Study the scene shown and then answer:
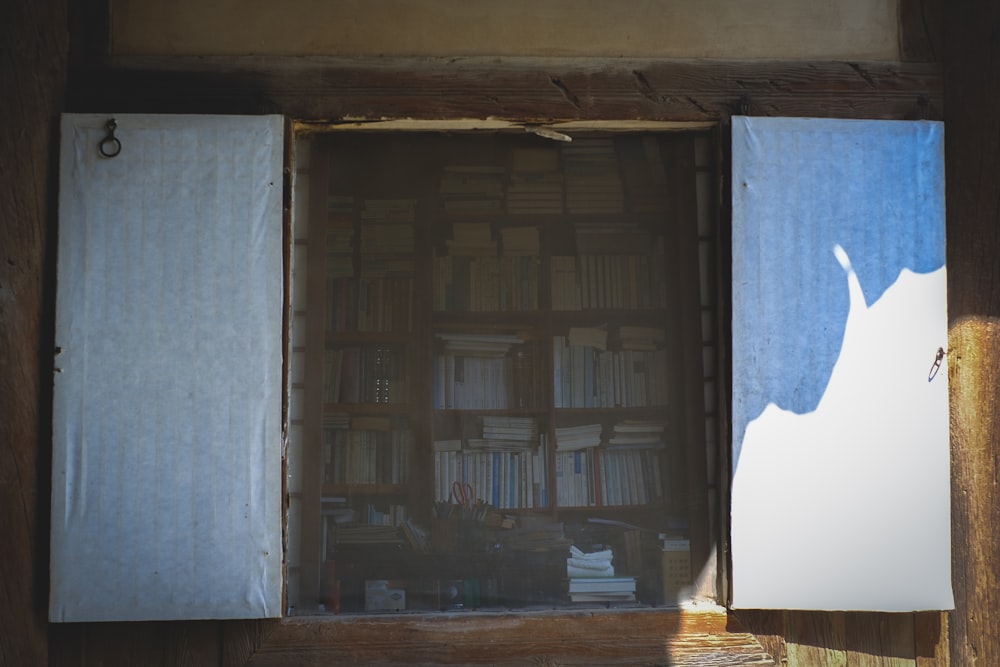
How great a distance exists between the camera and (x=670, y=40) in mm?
2863

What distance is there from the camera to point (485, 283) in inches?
119

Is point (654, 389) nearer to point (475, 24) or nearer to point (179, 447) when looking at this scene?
point (475, 24)

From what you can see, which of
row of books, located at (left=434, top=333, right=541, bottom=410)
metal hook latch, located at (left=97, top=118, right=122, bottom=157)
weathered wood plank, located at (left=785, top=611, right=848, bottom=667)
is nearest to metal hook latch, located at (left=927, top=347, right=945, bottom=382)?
weathered wood plank, located at (left=785, top=611, right=848, bottom=667)

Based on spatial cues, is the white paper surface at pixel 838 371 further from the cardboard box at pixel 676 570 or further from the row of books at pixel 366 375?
the row of books at pixel 366 375

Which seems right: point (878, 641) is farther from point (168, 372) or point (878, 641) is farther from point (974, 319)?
point (168, 372)

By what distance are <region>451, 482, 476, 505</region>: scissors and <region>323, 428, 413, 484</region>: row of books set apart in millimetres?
168

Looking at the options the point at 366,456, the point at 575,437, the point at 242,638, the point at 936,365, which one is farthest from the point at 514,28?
the point at 242,638

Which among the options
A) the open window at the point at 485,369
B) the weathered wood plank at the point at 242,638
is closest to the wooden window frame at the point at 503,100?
the weathered wood plank at the point at 242,638

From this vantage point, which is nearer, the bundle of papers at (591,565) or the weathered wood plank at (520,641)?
the weathered wood plank at (520,641)

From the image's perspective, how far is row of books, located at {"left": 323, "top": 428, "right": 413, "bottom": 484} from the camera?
2.87 m

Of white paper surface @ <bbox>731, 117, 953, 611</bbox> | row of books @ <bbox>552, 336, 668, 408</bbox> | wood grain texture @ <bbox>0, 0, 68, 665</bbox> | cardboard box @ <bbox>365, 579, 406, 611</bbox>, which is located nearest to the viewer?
wood grain texture @ <bbox>0, 0, 68, 665</bbox>

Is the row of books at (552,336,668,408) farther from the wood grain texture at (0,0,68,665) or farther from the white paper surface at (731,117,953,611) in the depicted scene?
the wood grain texture at (0,0,68,665)

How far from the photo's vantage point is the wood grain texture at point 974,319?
2.78 m

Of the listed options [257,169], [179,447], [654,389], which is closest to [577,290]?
[654,389]
